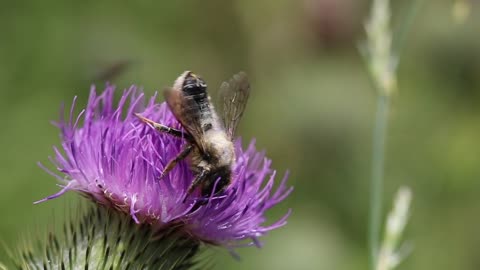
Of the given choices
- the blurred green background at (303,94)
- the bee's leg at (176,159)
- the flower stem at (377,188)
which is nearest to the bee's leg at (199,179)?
the bee's leg at (176,159)

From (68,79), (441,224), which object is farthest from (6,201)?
(441,224)

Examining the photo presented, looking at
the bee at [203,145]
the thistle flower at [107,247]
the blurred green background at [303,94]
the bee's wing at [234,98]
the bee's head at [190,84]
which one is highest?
the blurred green background at [303,94]

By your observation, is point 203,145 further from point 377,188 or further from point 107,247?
point 377,188

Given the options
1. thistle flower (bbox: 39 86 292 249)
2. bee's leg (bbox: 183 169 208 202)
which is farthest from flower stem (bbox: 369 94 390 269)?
bee's leg (bbox: 183 169 208 202)

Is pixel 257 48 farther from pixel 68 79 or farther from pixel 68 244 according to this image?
pixel 68 244

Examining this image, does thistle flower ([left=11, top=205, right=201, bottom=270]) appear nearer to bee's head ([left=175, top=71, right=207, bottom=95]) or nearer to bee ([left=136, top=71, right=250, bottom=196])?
bee ([left=136, top=71, right=250, bottom=196])

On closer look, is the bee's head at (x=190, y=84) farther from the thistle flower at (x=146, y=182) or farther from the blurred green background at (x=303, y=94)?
the blurred green background at (x=303, y=94)
